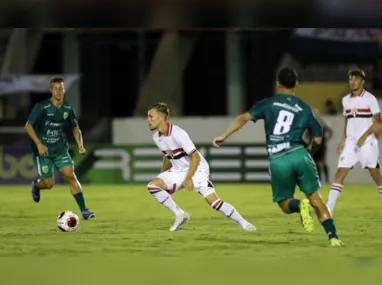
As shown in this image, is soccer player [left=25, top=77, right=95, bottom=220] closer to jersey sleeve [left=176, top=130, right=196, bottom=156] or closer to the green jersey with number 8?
jersey sleeve [left=176, top=130, right=196, bottom=156]

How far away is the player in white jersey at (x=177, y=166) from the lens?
35.0ft

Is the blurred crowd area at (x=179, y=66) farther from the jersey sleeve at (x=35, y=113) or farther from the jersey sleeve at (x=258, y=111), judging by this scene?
the jersey sleeve at (x=258, y=111)

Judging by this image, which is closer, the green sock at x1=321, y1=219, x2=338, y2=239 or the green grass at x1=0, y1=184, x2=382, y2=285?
the green grass at x1=0, y1=184, x2=382, y2=285

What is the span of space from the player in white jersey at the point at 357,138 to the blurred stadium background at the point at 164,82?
10.1 meters

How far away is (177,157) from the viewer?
10953 mm

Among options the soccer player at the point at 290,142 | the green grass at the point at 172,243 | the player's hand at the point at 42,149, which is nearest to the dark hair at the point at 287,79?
the soccer player at the point at 290,142

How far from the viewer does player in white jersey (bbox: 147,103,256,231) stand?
10.7 m

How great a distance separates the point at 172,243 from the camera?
32.4 ft

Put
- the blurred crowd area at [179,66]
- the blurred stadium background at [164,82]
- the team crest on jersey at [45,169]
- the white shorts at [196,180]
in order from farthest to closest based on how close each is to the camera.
A: the blurred crowd area at [179,66], the blurred stadium background at [164,82], the team crest on jersey at [45,169], the white shorts at [196,180]

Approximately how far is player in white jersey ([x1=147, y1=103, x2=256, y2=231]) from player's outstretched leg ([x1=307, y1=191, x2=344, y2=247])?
170 cm

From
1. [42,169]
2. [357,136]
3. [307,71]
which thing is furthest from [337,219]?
[307,71]

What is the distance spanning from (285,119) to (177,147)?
2.21 metres

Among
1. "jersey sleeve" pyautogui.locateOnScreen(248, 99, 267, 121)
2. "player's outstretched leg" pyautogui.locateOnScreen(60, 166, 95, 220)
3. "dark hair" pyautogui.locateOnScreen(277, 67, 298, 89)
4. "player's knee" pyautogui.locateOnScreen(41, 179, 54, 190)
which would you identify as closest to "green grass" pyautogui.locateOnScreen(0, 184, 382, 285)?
"player's outstretched leg" pyautogui.locateOnScreen(60, 166, 95, 220)

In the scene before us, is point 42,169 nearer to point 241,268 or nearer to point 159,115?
point 159,115
